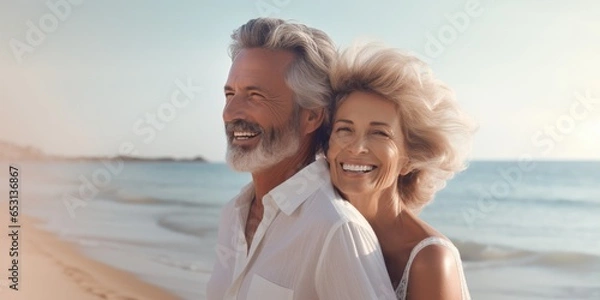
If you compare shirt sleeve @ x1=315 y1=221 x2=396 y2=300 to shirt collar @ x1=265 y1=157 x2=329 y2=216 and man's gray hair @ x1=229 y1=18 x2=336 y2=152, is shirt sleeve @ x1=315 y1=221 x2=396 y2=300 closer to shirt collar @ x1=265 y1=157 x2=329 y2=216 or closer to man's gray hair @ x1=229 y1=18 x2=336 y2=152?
shirt collar @ x1=265 y1=157 x2=329 y2=216

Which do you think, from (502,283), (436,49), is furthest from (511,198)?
(436,49)

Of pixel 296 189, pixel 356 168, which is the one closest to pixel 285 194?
pixel 296 189

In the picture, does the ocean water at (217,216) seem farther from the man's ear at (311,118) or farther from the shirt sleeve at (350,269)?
the shirt sleeve at (350,269)

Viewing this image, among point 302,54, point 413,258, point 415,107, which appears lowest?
point 413,258

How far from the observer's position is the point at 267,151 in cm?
224

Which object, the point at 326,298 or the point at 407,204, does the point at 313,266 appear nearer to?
the point at 326,298

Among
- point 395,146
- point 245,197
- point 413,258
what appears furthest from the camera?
point 245,197

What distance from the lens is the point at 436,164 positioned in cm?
225

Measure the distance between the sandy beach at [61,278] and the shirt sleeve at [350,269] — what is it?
594cm

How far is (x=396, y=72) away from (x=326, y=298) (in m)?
0.63

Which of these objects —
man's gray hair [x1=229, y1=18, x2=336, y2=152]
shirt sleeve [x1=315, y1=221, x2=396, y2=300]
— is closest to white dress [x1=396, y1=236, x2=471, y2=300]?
shirt sleeve [x1=315, y1=221, x2=396, y2=300]

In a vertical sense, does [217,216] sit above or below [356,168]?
below

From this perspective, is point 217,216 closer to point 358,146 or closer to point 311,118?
point 311,118

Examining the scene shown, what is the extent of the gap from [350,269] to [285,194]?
1.11 feet
